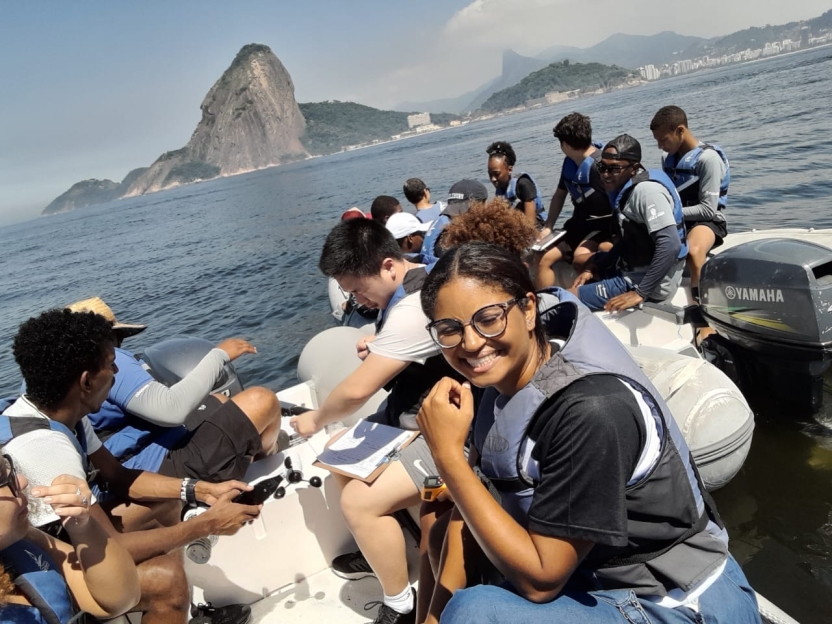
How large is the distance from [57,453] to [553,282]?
16.0 feet

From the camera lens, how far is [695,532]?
1.51 m

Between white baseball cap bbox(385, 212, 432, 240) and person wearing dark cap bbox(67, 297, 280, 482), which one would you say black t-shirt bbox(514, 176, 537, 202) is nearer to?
white baseball cap bbox(385, 212, 432, 240)

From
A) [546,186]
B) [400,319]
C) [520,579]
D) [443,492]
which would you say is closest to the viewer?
[520,579]

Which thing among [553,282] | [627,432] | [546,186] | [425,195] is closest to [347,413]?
[627,432]

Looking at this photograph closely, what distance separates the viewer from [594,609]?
1.49m

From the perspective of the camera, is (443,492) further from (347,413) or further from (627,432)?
(627,432)

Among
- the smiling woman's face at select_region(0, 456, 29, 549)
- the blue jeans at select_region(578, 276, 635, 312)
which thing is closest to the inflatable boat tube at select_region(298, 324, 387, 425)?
the blue jeans at select_region(578, 276, 635, 312)

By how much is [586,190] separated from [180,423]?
4633mm

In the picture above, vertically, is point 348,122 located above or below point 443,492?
above

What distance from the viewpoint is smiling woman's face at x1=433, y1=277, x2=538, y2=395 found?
1.54 m

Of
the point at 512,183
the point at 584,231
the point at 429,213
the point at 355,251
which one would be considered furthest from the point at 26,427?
the point at 512,183

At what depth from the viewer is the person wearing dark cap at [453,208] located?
541 cm

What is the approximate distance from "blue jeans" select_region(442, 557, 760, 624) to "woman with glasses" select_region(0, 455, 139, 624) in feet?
4.03

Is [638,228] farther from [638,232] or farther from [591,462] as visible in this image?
[591,462]
